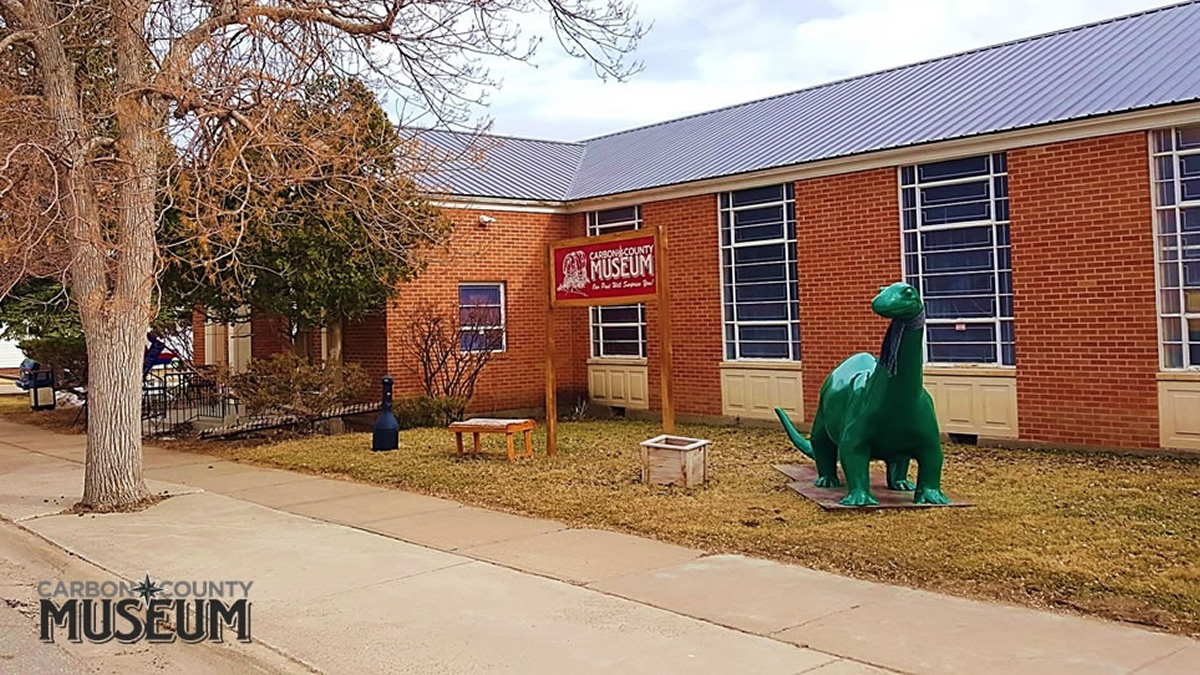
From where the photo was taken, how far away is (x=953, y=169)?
13.8 metres

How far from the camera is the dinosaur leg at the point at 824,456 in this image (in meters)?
10.2

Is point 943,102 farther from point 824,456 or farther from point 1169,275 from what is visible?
point 824,456

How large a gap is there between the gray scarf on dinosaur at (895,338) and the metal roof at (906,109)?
527 cm

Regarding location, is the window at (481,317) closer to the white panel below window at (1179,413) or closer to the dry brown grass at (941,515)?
the dry brown grass at (941,515)

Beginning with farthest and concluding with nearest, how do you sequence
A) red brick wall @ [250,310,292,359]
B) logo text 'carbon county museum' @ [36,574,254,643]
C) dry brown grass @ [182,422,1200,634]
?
red brick wall @ [250,310,292,359], dry brown grass @ [182,422,1200,634], logo text 'carbon county museum' @ [36,574,254,643]

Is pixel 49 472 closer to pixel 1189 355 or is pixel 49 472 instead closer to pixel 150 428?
pixel 150 428

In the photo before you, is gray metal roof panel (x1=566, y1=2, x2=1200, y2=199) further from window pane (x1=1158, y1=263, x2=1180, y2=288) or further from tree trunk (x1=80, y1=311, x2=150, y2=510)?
tree trunk (x1=80, y1=311, x2=150, y2=510)

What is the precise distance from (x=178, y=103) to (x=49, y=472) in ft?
21.2

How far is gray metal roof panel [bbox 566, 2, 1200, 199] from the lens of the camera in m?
13.0

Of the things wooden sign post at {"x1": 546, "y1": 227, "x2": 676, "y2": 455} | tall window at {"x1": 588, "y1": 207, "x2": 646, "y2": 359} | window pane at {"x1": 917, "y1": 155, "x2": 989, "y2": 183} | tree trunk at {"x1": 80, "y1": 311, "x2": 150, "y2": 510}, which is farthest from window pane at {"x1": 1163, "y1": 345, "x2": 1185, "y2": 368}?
tree trunk at {"x1": 80, "y1": 311, "x2": 150, "y2": 510}

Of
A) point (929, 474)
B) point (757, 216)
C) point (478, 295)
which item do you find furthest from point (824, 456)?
point (478, 295)

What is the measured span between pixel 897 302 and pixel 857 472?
1.68m

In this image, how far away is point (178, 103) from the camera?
1052cm

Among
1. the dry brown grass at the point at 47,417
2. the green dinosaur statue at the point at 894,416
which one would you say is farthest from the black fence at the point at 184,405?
the green dinosaur statue at the point at 894,416
